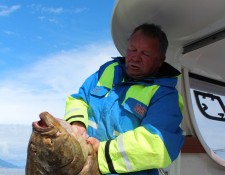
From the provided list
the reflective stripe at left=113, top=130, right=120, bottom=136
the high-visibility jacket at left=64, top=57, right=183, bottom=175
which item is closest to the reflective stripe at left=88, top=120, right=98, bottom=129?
the high-visibility jacket at left=64, top=57, right=183, bottom=175

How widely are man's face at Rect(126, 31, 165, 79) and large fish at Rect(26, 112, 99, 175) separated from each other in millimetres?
806

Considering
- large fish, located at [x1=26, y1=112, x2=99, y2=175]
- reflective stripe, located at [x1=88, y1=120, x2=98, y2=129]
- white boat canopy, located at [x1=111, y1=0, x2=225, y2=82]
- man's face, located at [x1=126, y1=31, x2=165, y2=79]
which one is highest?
white boat canopy, located at [x1=111, y1=0, x2=225, y2=82]

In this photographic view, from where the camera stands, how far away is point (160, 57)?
112 inches

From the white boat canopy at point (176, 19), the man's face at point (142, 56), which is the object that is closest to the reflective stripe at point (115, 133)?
the man's face at point (142, 56)

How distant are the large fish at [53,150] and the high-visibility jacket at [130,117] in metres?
0.26

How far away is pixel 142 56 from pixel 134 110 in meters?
0.41

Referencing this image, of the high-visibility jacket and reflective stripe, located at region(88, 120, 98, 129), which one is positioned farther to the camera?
reflective stripe, located at region(88, 120, 98, 129)

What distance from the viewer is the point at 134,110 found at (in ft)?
8.32

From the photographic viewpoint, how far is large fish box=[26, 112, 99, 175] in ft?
6.53

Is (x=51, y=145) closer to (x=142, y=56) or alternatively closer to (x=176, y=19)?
(x=142, y=56)

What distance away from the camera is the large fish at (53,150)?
1989 millimetres

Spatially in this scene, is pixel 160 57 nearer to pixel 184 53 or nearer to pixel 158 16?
pixel 158 16

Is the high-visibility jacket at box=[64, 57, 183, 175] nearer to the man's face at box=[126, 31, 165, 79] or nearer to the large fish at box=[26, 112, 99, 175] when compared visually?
the man's face at box=[126, 31, 165, 79]

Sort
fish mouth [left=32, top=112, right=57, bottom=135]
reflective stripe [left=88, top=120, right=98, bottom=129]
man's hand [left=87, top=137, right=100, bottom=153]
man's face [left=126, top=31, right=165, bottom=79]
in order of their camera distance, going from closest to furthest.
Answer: fish mouth [left=32, top=112, right=57, bottom=135] → man's hand [left=87, top=137, right=100, bottom=153] → reflective stripe [left=88, top=120, right=98, bottom=129] → man's face [left=126, top=31, right=165, bottom=79]
